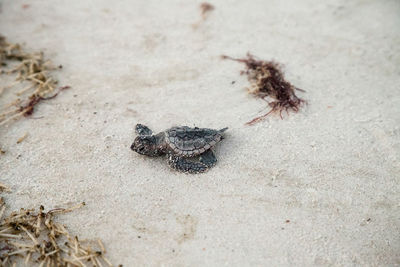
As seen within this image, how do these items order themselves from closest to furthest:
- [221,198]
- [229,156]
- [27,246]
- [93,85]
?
1. [27,246]
2. [221,198]
3. [229,156]
4. [93,85]

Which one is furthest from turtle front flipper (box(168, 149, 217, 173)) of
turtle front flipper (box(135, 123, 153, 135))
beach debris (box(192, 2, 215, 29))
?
beach debris (box(192, 2, 215, 29))

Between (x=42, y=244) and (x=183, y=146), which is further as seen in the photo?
(x=183, y=146)

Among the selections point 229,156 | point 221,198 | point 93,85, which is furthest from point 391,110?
point 93,85

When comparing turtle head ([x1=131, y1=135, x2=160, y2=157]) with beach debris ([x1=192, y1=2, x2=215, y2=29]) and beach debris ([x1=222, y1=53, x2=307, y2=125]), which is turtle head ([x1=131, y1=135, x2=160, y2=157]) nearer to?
beach debris ([x1=222, y1=53, x2=307, y2=125])

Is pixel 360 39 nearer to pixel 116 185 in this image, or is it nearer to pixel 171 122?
pixel 171 122

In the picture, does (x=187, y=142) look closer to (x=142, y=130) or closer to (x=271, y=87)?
(x=142, y=130)

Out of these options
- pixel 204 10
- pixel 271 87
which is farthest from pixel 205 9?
pixel 271 87

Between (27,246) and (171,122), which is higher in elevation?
(171,122)
